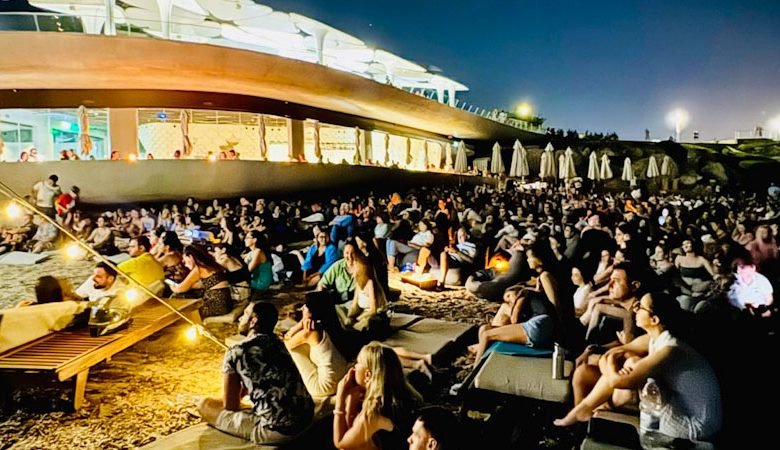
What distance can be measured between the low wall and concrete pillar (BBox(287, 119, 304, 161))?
2.47 meters

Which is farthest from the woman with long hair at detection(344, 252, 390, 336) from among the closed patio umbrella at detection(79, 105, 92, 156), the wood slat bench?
the closed patio umbrella at detection(79, 105, 92, 156)

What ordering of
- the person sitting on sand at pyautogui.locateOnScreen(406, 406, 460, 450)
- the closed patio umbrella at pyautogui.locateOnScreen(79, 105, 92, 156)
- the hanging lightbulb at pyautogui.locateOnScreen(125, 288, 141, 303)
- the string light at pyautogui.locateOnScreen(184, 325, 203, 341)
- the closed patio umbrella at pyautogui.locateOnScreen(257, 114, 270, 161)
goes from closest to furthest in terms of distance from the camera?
the person sitting on sand at pyautogui.locateOnScreen(406, 406, 460, 450) → the hanging lightbulb at pyautogui.locateOnScreen(125, 288, 141, 303) → the string light at pyautogui.locateOnScreen(184, 325, 203, 341) → the closed patio umbrella at pyautogui.locateOnScreen(79, 105, 92, 156) → the closed patio umbrella at pyautogui.locateOnScreen(257, 114, 270, 161)

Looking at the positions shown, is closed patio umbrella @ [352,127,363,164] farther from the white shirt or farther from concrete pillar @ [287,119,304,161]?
Result: the white shirt

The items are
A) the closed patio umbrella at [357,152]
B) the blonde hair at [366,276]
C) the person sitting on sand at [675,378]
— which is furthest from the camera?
the closed patio umbrella at [357,152]

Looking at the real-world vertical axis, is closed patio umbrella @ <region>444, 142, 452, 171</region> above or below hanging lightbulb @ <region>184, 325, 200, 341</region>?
above

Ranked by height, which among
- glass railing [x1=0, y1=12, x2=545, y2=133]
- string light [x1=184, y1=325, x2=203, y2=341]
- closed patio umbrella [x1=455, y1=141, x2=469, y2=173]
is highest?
glass railing [x1=0, y1=12, x2=545, y2=133]

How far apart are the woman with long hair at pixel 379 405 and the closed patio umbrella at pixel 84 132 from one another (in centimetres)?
1878

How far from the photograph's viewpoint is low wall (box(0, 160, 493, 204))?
17203mm

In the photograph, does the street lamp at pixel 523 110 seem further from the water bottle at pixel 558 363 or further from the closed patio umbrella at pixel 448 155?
the water bottle at pixel 558 363

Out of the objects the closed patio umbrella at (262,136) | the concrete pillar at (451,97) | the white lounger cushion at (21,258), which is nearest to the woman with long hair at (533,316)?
the white lounger cushion at (21,258)

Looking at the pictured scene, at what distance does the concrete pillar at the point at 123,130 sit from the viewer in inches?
819

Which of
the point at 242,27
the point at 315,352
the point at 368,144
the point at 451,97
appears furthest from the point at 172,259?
the point at 451,97

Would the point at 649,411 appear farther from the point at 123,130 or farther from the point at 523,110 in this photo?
the point at 523,110

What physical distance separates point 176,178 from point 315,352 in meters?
16.4
